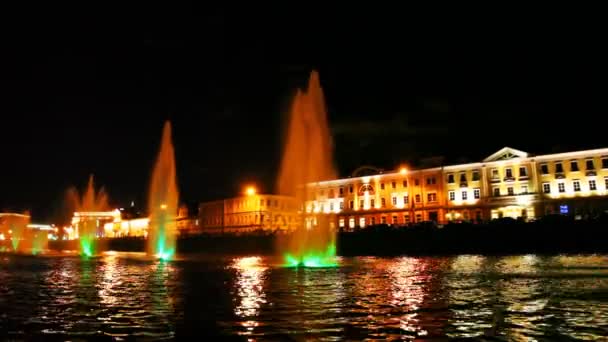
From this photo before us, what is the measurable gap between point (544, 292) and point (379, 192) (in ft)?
272

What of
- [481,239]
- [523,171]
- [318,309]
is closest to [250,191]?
[523,171]

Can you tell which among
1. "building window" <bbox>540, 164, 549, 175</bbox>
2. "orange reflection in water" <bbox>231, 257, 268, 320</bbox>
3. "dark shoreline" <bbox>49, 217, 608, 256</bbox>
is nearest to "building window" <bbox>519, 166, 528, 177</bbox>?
"building window" <bbox>540, 164, 549, 175</bbox>

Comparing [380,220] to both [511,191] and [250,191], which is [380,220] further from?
[250,191]

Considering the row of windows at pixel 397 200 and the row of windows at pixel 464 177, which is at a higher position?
the row of windows at pixel 464 177

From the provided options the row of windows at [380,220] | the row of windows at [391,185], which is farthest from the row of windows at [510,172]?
the row of windows at [380,220]

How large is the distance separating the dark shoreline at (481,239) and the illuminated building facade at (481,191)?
27.7 ft

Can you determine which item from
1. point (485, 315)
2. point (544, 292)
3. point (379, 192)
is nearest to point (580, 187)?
point (379, 192)

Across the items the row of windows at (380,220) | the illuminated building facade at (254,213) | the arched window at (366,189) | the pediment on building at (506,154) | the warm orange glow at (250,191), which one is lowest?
the row of windows at (380,220)

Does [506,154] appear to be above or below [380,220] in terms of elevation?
above

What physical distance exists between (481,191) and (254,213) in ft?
177

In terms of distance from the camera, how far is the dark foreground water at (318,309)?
39.8 feet

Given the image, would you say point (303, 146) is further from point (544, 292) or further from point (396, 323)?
point (396, 323)

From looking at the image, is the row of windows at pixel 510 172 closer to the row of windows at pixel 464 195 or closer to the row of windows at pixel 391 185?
the row of windows at pixel 464 195

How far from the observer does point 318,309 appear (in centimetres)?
1550
